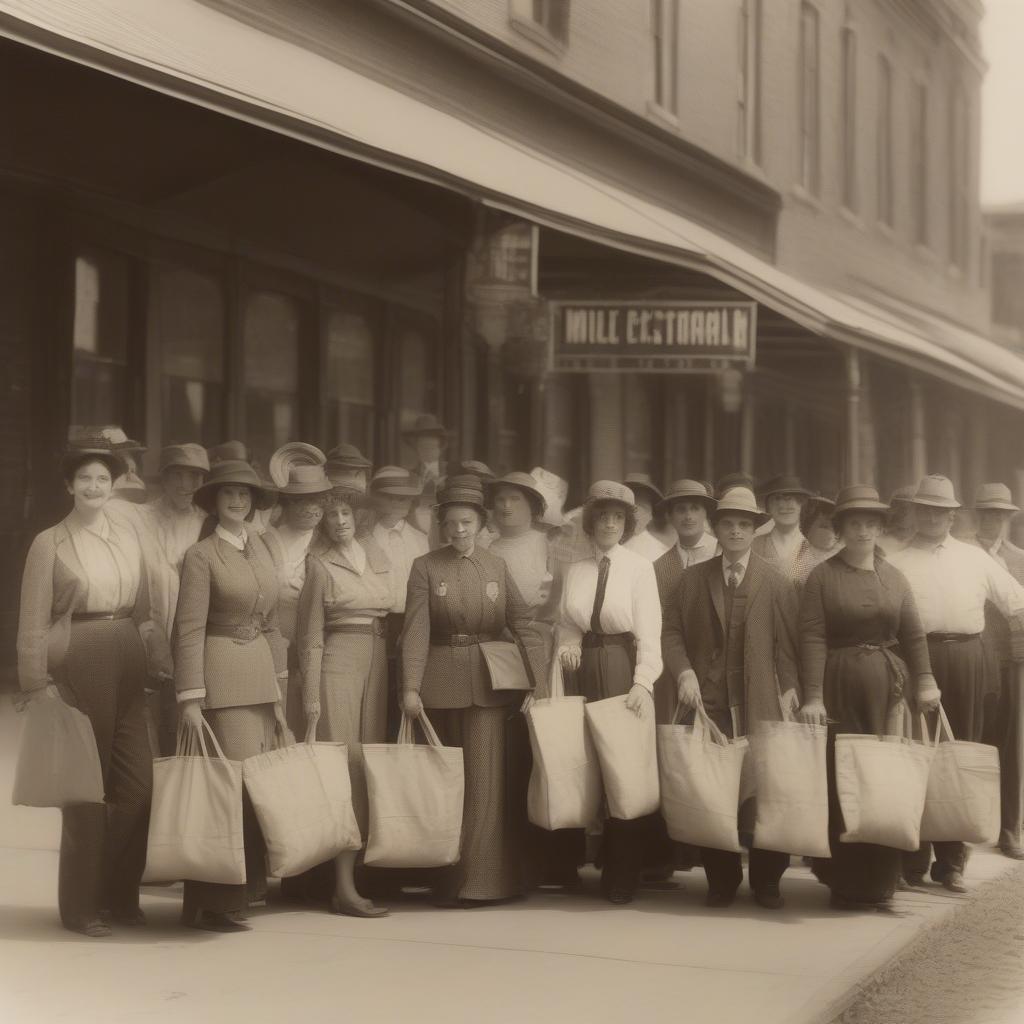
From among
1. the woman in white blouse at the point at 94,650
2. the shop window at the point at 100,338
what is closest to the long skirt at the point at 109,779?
the woman in white blouse at the point at 94,650

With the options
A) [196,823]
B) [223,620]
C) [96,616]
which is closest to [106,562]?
[96,616]

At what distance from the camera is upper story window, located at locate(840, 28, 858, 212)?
389 inches

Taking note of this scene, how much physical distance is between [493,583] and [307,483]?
31.5 inches

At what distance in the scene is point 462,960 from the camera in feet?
19.6

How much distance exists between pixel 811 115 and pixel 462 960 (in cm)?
641

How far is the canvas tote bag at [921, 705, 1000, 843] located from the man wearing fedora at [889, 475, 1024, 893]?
505mm

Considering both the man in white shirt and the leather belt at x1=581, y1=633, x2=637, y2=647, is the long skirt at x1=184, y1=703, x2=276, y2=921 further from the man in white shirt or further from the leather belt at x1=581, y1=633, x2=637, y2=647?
the leather belt at x1=581, y1=633, x2=637, y2=647

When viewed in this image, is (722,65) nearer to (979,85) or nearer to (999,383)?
(999,383)

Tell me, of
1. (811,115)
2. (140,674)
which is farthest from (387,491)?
(811,115)

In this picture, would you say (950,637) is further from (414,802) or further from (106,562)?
(106,562)

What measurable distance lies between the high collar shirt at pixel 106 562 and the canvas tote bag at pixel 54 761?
369 mm

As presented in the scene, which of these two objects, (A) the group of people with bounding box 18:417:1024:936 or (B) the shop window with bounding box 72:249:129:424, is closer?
(A) the group of people with bounding box 18:417:1024:936

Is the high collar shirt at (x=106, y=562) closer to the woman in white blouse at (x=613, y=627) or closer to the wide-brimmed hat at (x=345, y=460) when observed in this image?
the wide-brimmed hat at (x=345, y=460)

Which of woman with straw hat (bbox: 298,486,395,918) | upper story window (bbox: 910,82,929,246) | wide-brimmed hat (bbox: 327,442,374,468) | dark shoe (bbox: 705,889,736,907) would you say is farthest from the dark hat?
upper story window (bbox: 910,82,929,246)
